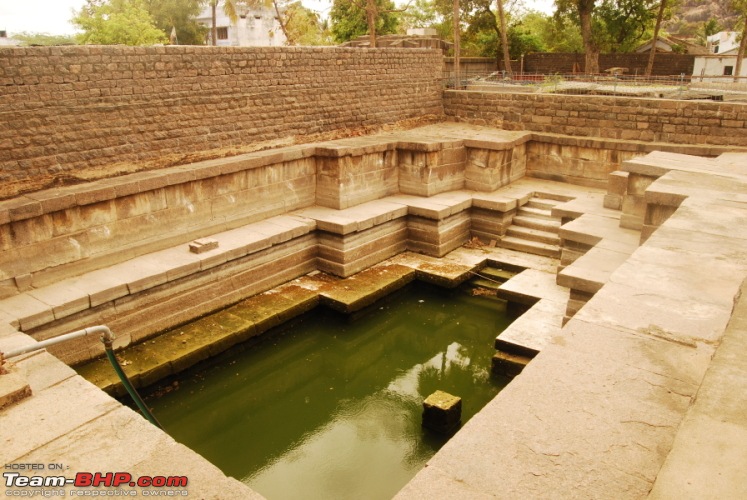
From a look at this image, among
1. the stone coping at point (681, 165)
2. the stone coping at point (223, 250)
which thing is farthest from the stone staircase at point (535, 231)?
the stone coping at point (681, 165)

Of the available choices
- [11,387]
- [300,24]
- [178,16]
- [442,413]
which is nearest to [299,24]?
[300,24]

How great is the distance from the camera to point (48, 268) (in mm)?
6293

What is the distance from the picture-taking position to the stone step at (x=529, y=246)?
29.0 feet

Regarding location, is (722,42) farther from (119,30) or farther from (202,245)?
(202,245)

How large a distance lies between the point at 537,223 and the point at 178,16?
2435 centimetres

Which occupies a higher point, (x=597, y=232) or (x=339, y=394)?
(x=597, y=232)

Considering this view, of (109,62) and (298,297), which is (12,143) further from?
(298,297)

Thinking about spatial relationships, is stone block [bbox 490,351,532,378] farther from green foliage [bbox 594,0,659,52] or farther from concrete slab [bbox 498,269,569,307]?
green foliage [bbox 594,0,659,52]

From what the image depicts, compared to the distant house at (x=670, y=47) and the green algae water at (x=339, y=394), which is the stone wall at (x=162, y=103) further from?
the distant house at (x=670, y=47)

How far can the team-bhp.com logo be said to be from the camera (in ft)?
8.91

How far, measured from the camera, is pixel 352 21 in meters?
29.2

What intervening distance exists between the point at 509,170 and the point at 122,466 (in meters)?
9.12

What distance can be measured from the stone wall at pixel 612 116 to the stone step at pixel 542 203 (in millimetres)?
1918

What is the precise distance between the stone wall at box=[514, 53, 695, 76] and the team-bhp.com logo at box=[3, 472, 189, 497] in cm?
2735
